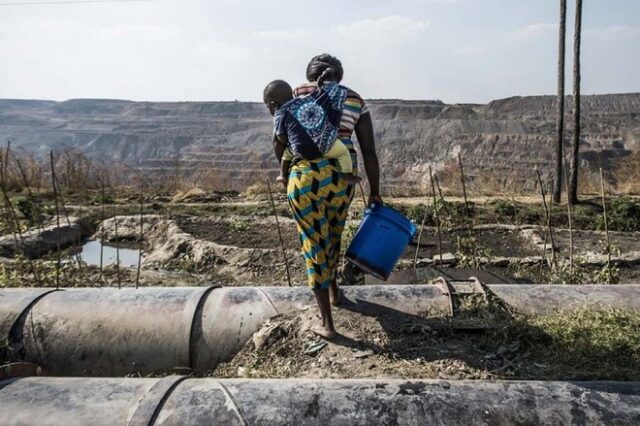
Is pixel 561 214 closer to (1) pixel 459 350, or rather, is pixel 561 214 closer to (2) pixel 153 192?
(1) pixel 459 350

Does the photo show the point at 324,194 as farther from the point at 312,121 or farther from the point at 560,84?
the point at 560,84

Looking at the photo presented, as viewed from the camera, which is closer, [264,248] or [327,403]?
[327,403]

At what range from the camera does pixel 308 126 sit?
9.94 feet

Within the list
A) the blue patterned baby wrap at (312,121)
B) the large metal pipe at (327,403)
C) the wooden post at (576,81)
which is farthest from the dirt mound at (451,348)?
the wooden post at (576,81)

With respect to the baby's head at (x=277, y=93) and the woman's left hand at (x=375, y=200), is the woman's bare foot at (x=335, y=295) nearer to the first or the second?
the woman's left hand at (x=375, y=200)

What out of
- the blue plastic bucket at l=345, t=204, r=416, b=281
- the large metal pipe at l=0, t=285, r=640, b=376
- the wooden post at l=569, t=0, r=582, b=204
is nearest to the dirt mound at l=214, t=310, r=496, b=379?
the large metal pipe at l=0, t=285, r=640, b=376

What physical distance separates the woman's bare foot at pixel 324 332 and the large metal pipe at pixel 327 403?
695mm

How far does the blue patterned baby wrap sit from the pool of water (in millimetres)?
6548

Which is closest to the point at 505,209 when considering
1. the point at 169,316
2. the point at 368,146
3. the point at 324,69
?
the point at 368,146

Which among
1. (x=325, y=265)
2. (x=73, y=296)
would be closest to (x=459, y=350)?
(x=325, y=265)

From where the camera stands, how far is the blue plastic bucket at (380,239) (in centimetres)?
332

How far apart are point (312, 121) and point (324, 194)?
1.30 ft

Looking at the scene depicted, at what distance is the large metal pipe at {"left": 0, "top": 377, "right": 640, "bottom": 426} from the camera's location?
2238mm

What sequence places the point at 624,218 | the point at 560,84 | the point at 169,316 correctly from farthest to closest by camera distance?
1. the point at 560,84
2. the point at 624,218
3. the point at 169,316
